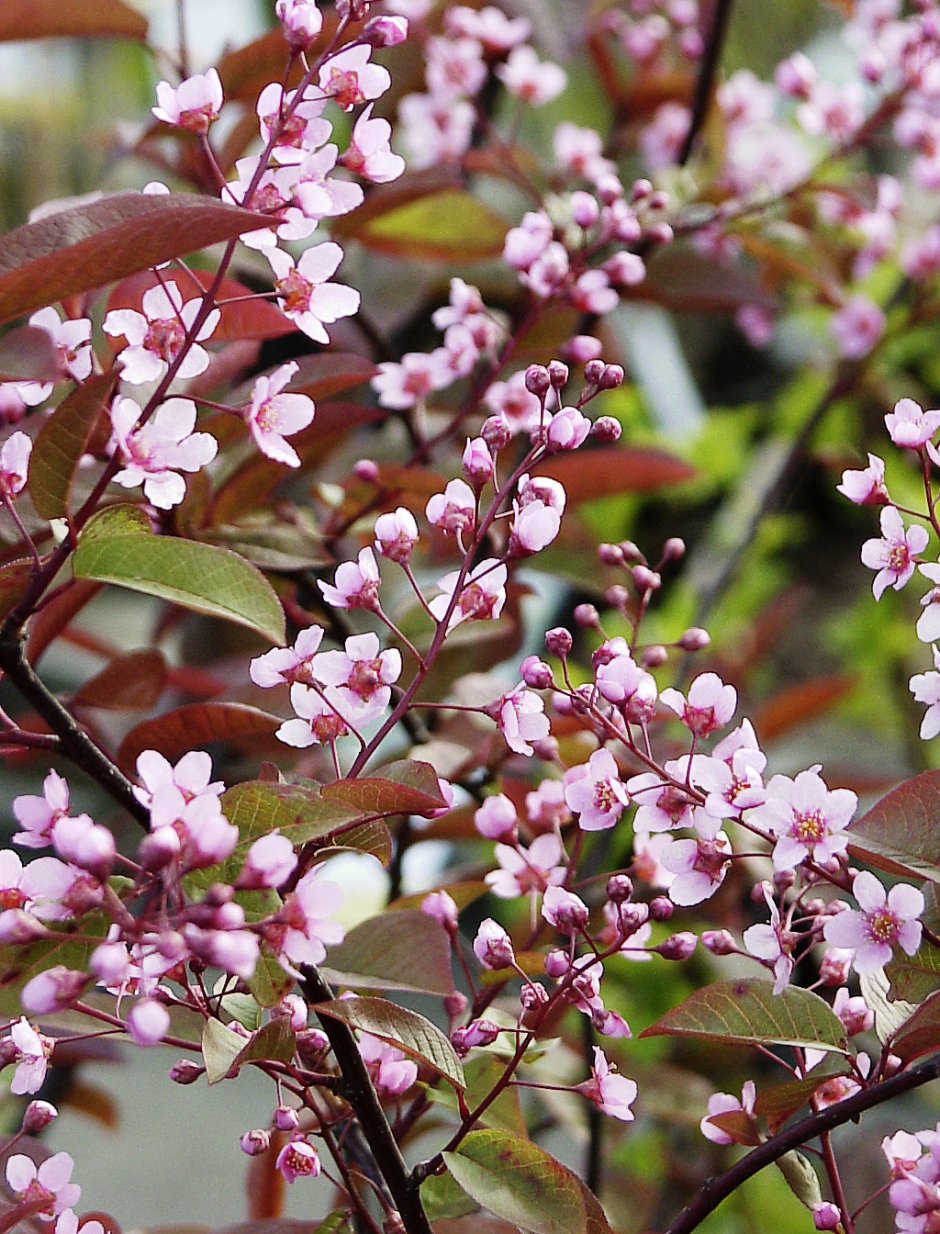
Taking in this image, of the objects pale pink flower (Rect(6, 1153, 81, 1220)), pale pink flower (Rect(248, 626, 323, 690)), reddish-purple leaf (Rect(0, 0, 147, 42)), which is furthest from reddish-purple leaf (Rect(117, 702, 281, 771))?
reddish-purple leaf (Rect(0, 0, 147, 42))

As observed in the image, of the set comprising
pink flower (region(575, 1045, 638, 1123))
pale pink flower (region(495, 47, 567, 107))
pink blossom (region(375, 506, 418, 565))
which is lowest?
pink flower (region(575, 1045, 638, 1123))

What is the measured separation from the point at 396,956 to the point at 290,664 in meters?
0.11

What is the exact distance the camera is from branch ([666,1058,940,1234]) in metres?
0.43

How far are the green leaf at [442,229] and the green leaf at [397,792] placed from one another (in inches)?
26.3

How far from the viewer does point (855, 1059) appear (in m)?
0.47

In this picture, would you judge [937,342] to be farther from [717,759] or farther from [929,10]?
[717,759]

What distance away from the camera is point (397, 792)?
1.42ft

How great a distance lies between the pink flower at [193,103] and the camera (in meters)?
0.48

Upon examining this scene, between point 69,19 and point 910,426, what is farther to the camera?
point 69,19

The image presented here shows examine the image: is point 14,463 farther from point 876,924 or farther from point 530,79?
point 530,79

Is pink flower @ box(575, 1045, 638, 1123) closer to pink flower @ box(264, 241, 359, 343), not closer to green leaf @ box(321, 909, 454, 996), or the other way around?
green leaf @ box(321, 909, 454, 996)

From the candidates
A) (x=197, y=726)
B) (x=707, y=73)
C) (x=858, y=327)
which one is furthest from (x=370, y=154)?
(x=858, y=327)

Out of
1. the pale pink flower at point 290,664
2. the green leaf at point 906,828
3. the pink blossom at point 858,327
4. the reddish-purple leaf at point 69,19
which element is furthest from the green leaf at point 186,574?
the pink blossom at point 858,327

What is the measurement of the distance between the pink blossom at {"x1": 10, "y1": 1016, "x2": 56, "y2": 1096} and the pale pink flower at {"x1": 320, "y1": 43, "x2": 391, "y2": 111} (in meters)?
0.34
